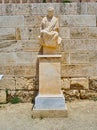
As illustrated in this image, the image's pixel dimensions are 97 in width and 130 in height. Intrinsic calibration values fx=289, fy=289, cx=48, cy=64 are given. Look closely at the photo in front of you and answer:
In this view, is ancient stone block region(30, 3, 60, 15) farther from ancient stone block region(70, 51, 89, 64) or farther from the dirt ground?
the dirt ground

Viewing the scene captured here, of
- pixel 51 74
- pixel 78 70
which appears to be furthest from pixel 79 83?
pixel 51 74

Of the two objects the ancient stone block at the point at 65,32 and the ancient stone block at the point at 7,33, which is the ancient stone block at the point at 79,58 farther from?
the ancient stone block at the point at 7,33

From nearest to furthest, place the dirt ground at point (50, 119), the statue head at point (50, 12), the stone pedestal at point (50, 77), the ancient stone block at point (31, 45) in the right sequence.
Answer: the dirt ground at point (50, 119), the stone pedestal at point (50, 77), the statue head at point (50, 12), the ancient stone block at point (31, 45)

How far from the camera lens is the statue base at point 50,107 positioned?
569 centimetres

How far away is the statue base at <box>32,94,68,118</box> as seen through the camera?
5.69 metres

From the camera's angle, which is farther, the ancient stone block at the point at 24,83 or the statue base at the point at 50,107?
the ancient stone block at the point at 24,83

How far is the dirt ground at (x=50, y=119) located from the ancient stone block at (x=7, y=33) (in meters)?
1.55

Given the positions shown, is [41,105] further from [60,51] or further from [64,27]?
[64,27]

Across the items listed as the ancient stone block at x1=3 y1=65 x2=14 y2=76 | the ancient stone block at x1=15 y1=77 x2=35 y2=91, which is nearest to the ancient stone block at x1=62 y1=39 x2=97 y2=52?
the ancient stone block at x1=15 y1=77 x2=35 y2=91

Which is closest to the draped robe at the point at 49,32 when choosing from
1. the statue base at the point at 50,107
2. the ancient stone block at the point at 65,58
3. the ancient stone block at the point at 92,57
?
the ancient stone block at the point at 65,58

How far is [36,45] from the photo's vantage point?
21.6 feet

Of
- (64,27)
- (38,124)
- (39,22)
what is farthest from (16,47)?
(38,124)

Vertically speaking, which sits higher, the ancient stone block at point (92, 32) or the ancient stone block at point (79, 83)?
the ancient stone block at point (92, 32)

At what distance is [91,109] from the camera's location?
243 inches
